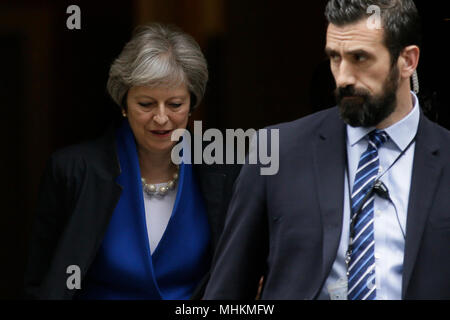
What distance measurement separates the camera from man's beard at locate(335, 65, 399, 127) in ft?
9.68

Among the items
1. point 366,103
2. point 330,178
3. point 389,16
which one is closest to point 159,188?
point 330,178

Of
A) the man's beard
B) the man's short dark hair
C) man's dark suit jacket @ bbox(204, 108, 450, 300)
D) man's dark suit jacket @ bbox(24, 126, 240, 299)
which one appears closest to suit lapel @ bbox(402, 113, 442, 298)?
man's dark suit jacket @ bbox(204, 108, 450, 300)

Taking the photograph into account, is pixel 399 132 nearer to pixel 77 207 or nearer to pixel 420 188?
pixel 420 188

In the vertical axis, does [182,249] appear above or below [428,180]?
below

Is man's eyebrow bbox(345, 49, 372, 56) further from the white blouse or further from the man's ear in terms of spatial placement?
the white blouse

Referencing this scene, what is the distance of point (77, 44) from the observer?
5.20 m

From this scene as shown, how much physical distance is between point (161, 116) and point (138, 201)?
309mm

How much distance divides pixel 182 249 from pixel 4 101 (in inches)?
81.2

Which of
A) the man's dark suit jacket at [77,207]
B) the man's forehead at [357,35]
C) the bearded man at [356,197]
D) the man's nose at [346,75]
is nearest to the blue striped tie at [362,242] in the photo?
the bearded man at [356,197]

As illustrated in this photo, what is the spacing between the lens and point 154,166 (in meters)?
3.80
